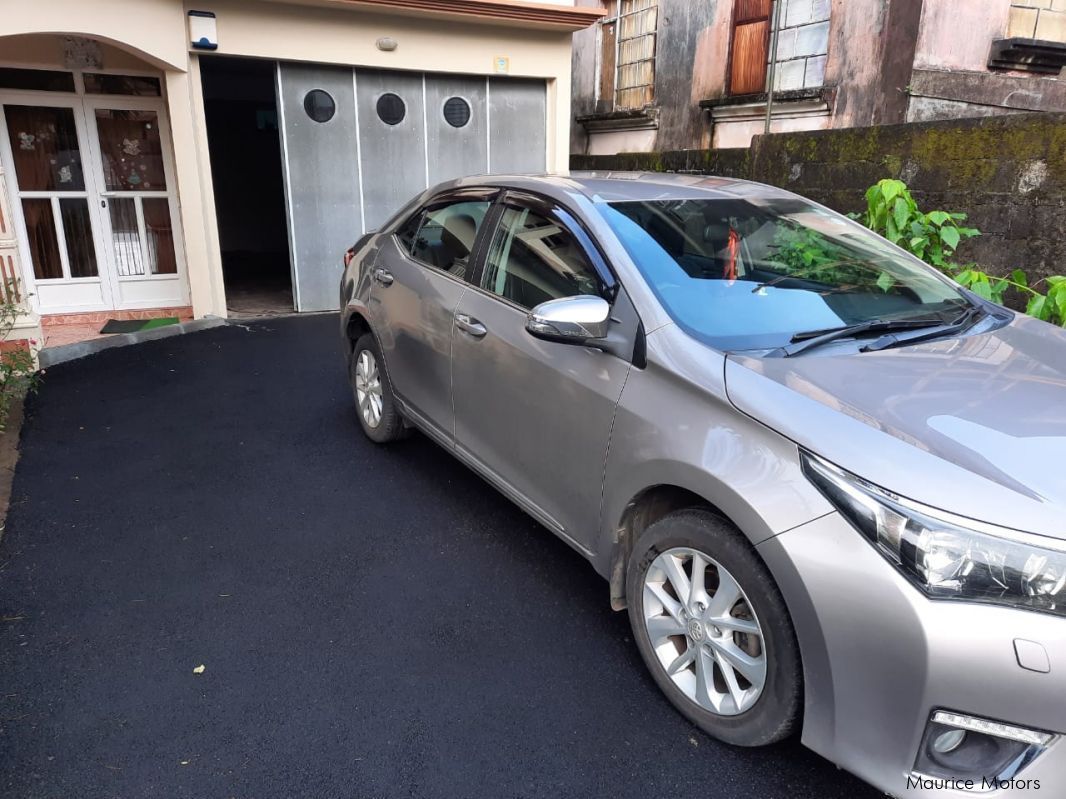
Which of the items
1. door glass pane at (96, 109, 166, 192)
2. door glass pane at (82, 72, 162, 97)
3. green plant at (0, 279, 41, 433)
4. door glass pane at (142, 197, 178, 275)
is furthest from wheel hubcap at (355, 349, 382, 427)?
door glass pane at (82, 72, 162, 97)

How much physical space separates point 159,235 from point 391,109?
3013 mm

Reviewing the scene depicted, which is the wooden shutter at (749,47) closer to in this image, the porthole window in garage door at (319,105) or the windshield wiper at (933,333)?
the porthole window in garage door at (319,105)

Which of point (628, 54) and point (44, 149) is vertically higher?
point (628, 54)

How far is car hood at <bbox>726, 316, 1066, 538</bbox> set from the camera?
1.80m

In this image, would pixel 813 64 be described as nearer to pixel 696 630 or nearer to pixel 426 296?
pixel 426 296

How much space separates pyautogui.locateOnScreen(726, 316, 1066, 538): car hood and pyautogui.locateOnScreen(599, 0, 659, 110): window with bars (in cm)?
1113

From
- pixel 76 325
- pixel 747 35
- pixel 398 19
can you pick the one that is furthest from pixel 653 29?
pixel 76 325

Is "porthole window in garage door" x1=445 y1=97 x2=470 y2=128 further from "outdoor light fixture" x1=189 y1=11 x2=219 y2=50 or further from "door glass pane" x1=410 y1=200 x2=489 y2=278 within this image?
"door glass pane" x1=410 y1=200 x2=489 y2=278

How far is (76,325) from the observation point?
8156 mm

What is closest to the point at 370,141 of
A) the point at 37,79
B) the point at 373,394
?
the point at 37,79

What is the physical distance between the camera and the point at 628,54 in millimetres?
12891

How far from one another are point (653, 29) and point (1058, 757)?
12582mm

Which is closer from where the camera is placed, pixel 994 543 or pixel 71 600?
pixel 994 543

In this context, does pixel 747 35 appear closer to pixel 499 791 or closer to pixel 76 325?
pixel 76 325
